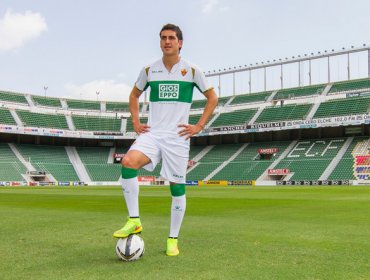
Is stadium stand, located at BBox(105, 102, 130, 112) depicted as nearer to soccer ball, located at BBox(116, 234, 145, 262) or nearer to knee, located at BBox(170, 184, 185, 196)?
knee, located at BBox(170, 184, 185, 196)

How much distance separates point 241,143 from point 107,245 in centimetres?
5895

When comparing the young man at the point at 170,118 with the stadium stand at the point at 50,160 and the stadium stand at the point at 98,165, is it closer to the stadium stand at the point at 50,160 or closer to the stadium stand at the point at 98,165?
the stadium stand at the point at 50,160

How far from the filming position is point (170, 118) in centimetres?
574

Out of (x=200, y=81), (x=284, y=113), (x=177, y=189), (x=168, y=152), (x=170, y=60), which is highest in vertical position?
(x=284, y=113)

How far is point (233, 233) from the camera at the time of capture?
7605mm

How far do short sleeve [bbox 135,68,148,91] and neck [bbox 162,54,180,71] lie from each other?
310 mm

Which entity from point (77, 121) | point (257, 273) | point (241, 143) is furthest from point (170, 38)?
point (77, 121)

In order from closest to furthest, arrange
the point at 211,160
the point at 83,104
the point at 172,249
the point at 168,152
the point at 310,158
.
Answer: the point at 172,249 < the point at 168,152 < the point at 310,158 < the point at 211,160 < the point at 83,104

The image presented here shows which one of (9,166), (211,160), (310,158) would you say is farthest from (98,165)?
(310,158)

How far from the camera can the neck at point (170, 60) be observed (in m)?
5.78

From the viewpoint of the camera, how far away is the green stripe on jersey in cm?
578

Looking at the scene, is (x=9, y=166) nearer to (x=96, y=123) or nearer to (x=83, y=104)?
(x=96, y=123)

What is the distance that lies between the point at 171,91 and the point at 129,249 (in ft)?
7.01

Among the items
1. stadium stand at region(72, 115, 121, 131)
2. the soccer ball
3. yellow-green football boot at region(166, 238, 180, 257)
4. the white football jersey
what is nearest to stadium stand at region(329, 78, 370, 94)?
stadium stand at region(72, 115, 121, 131)
